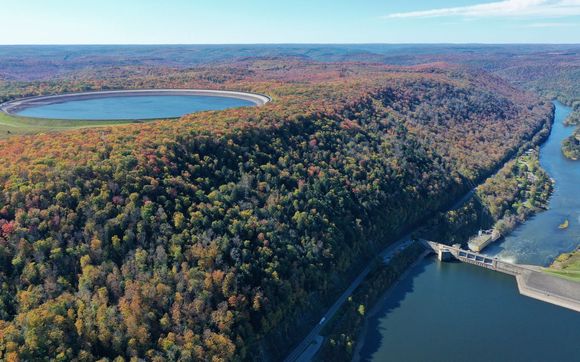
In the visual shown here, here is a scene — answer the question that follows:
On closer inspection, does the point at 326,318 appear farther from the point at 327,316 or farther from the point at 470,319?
the point at 470,319

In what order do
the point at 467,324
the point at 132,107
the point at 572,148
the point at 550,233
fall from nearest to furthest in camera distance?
the point at 467,324 → the point at 550,233 → the point at 132,107 → the point at 572,148

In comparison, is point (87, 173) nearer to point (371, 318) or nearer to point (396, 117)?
point (371, 318)

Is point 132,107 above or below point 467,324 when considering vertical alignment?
above

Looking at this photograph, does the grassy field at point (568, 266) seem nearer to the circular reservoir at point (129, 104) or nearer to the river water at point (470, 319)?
the river water at point (470, 319)

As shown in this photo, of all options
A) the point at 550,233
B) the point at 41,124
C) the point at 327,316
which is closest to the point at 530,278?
the point at 550,233

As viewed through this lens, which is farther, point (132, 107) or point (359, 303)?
point (132, 107)

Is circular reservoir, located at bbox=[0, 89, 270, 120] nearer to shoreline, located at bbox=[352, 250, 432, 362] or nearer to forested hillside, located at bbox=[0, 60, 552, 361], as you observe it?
forested hillside, located at bbox=[0, 60, 552, 361]

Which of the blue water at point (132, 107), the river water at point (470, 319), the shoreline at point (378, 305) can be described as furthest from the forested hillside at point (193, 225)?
the blue water at point (132, 107)
